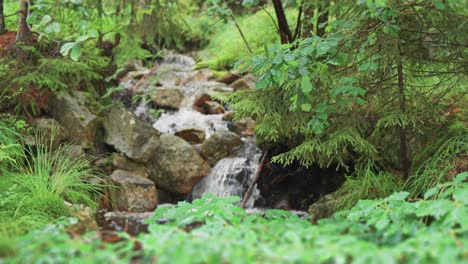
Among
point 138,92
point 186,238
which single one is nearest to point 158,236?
point 186,238

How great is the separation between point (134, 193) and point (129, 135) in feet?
3.88

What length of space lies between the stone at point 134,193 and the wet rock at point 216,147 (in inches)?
58.7

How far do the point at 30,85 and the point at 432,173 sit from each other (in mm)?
5864

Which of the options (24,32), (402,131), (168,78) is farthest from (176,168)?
(168,78)

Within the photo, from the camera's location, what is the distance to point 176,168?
6.84 m

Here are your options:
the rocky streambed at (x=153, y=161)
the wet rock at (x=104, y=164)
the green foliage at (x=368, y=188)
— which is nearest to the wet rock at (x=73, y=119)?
the rocky streambed at (x=153, y=161)

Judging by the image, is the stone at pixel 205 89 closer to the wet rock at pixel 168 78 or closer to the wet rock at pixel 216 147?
the wet rock at pixel 168 78

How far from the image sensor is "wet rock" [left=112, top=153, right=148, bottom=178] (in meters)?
6.52

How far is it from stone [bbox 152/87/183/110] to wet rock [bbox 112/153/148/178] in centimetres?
364

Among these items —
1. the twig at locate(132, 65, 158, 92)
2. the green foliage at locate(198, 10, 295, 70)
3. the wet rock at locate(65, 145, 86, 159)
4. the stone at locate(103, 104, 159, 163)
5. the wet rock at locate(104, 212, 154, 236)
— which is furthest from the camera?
the green foliage at locate(198, 10, 295, 70)

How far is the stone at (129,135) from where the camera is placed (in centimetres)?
670

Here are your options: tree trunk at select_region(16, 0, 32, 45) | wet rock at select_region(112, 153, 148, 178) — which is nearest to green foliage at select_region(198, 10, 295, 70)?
wet rock at select_region(112, 153, 148, 178)

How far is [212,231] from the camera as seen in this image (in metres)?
2.09

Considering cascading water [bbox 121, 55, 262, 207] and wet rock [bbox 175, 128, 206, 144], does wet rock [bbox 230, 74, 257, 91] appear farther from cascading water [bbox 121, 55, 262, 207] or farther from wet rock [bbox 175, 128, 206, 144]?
wet rock [bbox 175, 128, 206, 144]
